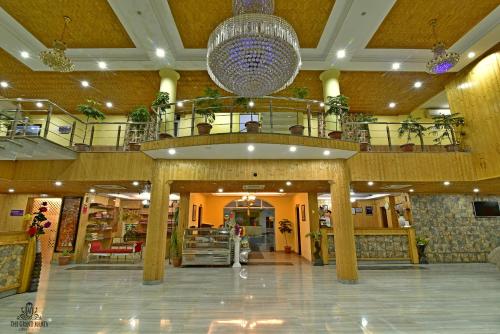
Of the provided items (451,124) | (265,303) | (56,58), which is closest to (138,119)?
(56,58)

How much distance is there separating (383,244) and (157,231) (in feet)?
27.6

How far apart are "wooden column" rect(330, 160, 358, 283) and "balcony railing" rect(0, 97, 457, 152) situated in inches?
43.1

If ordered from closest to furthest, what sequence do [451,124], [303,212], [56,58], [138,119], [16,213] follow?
[56,58], [138,119], [451,124], [16,213], [303,212]

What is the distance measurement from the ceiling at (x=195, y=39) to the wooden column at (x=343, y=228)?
3.62 m

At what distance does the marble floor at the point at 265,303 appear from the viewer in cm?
358

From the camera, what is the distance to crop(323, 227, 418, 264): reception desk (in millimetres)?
9406

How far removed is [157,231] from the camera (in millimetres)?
6238

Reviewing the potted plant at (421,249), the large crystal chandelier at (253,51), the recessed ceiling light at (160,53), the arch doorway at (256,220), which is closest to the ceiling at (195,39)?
the recessed ceiling light at (160,53)

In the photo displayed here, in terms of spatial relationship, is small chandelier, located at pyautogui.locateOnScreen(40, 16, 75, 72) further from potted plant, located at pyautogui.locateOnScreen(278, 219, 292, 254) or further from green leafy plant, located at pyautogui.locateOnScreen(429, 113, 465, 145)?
potted plant, located at pyautogui.locateOnScreen(278, 219, 292, 254)

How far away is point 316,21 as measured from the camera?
6.36 m

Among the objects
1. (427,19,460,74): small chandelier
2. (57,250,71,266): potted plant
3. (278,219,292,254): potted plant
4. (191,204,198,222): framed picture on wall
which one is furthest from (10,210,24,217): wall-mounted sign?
(427,19,460,74): small chandelier

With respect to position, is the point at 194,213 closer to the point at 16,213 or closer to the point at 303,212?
the point at 303,212

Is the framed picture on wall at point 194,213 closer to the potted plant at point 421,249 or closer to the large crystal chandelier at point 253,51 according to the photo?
the large crystal chandelier at point 253,51

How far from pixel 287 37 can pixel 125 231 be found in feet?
44.9
